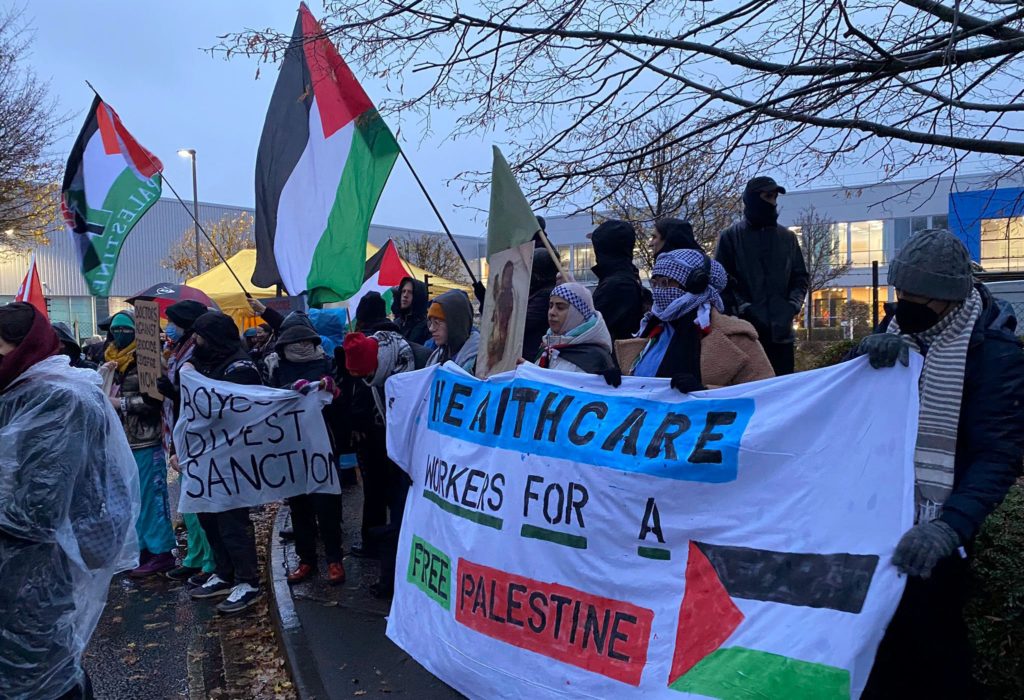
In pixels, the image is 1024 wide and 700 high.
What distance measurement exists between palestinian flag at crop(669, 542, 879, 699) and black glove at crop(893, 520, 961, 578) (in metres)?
0.09

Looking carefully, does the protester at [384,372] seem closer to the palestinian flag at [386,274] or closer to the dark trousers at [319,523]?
the dark trousers at [319,523]

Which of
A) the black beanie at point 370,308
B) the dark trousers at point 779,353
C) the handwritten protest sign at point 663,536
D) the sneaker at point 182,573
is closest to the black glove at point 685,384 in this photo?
the handwritten protest sign at point 663,536

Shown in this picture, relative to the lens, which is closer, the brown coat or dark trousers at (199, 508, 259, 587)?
the brown coat

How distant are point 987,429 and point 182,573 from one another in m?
5.98

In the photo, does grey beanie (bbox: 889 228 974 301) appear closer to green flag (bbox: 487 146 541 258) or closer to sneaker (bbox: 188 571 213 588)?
green flag (bbox: 487 146 541 258)

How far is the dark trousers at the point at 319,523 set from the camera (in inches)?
235

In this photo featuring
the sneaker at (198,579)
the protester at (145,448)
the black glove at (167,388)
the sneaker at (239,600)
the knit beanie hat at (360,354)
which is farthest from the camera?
the protester at (145,448)

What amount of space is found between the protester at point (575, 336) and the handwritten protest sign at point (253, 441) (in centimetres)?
242

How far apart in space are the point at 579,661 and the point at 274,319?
5.68m

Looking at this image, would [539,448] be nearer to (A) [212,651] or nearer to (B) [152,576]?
(A) [212,651]

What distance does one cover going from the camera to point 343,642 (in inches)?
187

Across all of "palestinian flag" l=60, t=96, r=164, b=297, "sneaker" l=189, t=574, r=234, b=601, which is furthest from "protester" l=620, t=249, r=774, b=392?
"palestinian flag" l=60, t=96, r=164, b=297

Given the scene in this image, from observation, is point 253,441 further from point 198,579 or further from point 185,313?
point 198,579

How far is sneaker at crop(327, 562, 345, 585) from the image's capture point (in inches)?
232
